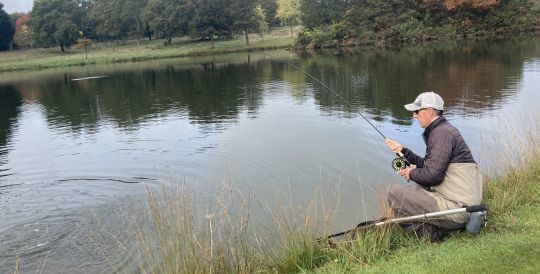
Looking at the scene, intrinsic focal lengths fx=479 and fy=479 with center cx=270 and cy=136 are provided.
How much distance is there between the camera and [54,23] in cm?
8525

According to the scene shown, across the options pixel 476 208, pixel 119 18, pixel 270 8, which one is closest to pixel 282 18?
pixel 270 8

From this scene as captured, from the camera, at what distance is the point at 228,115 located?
828 inches

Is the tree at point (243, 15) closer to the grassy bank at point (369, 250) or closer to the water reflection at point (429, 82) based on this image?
the water reflection at point (429, 82)

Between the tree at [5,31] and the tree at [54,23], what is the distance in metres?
8.70

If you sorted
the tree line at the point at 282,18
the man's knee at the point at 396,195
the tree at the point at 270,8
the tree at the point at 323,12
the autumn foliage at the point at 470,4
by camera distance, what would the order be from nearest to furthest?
the man's knee at the point at 396,195 < the autumn foliage at the point at 470,4 < the tree line at the point at 282,18 < the tree at the point at 323,12 < the tree at the point at 270,8

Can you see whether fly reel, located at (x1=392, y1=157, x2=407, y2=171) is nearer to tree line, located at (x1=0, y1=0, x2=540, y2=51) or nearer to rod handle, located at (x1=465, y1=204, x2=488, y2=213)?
rod handle, located at (x1=465, y1=204, x2=488, y2=213)

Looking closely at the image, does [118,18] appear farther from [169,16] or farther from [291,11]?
[291,11]

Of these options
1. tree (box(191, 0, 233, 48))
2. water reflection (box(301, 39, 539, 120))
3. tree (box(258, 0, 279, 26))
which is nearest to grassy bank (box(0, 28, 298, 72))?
tree (box(191, 0, 233, 48))

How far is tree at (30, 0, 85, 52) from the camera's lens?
272 ft

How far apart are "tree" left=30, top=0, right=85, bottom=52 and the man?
86.9 metres

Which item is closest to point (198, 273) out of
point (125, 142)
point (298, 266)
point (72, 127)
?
point (298, 266)

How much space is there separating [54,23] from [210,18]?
29.8 meters

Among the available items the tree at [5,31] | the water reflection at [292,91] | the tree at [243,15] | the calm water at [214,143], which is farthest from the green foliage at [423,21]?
the tree at [5,31]

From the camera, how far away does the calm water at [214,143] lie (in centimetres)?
936
